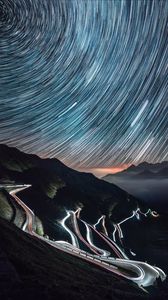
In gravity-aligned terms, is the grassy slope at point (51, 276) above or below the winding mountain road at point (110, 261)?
above

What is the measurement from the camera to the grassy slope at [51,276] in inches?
2074

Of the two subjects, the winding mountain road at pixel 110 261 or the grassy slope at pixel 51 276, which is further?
the winding mountain road at pixel 110 261

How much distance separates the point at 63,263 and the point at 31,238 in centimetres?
1317

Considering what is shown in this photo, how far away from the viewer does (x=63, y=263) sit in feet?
287

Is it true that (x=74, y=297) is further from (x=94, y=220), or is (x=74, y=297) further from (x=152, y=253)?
(x=94, y=220)

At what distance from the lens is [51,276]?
6931 cm

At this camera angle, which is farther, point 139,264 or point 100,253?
point 100,253

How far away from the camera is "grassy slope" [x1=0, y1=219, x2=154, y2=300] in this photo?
52.7 meters

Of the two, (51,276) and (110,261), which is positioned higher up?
(51,276)

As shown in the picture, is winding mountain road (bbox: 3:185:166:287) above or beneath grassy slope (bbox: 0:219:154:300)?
beneath

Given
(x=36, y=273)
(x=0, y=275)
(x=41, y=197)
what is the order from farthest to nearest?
1. (x=41, y=197)
2. (x=36, y=273)
3. (x=0, y=275)

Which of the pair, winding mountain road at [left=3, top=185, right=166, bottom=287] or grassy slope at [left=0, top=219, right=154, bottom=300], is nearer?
grassy slope at [left=0, top=219, right=154, bottom=300]

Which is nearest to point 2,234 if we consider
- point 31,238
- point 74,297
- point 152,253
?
point 31,238

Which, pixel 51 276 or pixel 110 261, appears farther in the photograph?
pixel 110 261
